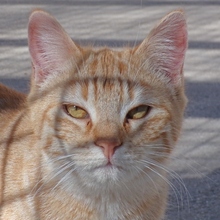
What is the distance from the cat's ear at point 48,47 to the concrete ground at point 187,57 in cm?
81

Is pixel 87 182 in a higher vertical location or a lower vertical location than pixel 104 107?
lower

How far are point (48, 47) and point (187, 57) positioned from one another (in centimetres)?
390

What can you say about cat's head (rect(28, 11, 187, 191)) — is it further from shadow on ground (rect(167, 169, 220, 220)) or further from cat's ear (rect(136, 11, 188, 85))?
shadow on ground (rect(167, 169, 220, 220))

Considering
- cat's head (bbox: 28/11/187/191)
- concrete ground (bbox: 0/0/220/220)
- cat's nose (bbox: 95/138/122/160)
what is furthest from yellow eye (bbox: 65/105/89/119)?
concrete ground (bbox: 0/0/220/220)

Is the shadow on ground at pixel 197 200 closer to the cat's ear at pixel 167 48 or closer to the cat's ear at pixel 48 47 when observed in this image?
the cat's ear at pixel 167 48

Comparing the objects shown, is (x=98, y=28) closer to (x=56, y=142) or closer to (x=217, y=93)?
(x=217, y=93)

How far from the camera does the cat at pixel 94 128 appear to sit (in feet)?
10.5

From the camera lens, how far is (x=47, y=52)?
11.2 ft

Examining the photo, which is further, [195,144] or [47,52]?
[195,144]

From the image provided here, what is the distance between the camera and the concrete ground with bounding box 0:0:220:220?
15.7 feet

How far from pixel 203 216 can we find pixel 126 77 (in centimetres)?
157

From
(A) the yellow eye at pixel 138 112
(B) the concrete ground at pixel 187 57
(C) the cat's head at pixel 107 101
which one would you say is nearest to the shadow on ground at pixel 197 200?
(B) the concrete ground at pixel 187 57

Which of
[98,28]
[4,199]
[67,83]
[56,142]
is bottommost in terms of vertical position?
[98,28]

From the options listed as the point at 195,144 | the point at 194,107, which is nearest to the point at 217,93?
the point at 194,107
